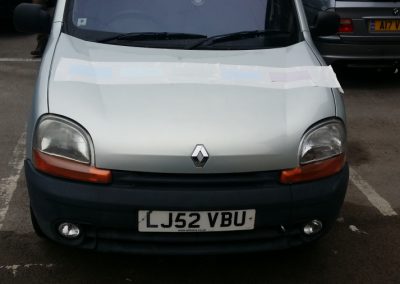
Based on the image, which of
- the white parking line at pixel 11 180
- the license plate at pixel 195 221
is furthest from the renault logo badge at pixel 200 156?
the white parking line at pixel 11 180

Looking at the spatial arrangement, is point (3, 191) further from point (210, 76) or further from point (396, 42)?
point (396, 42)

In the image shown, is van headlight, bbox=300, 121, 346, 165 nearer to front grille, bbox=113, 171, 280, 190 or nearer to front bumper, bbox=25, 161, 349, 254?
front bumper, bbox=25, 161, 349, 254

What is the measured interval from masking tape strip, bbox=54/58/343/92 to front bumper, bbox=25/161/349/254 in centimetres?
57

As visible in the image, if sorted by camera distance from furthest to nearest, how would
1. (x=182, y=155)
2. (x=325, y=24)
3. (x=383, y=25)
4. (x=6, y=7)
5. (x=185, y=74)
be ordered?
(x=6, y=7)
(x=383, y=25)
(x=325, y=24)
(x=185, y=74)
(x=182, y=155)

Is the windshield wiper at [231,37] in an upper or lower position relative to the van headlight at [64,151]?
upper

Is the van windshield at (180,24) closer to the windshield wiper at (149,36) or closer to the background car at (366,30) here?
the windshield wiper at (149,36)

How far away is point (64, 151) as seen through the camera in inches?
111

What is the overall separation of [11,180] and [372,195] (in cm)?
270

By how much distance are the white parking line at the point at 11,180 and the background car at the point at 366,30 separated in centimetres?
382

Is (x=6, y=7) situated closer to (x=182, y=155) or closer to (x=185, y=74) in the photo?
(x=185, y=74)

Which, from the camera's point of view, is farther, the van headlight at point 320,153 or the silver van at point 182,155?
the van headlight at point 320,153

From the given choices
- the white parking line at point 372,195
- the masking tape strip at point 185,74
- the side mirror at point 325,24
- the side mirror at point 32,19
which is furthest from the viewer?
the side mirror at point 325,24

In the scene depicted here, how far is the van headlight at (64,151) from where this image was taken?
9.04 feet

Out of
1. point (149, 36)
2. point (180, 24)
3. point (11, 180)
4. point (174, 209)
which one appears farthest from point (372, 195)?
point (11, 180)
